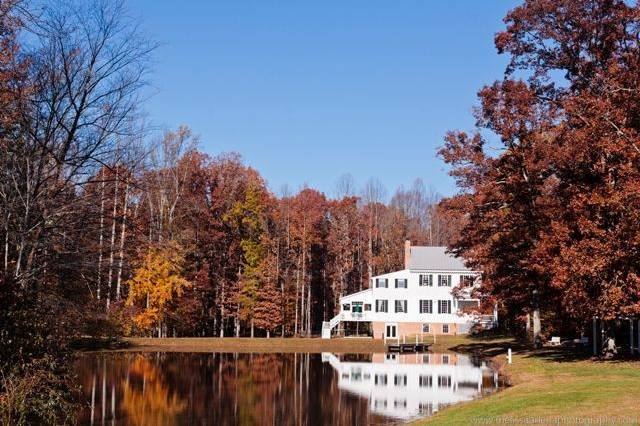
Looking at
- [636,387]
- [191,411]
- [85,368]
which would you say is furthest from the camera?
[85,368]

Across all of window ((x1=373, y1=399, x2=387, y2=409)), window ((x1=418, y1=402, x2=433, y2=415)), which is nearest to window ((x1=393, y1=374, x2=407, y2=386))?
window ((x1=373, y1=399, x2=387, y2=409))

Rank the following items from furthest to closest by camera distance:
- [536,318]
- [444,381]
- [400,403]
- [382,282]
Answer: [382,282], [536,318], [444,381], [400,403]

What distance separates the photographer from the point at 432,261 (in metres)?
66.7

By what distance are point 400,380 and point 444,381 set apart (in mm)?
2334

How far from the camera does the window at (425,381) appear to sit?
1236 inches

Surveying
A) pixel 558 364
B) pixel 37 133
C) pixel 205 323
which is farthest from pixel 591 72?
pixel 205 323

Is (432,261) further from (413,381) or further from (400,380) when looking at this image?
(413,381)

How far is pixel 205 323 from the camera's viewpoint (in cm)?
6712

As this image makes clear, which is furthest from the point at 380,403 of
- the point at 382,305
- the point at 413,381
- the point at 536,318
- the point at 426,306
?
the point at 426,306

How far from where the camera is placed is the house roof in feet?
216

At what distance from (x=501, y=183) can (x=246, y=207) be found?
33.4 m

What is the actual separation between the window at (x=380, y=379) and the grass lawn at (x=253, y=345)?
19.7 m

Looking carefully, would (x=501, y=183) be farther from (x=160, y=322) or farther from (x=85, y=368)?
(x=160, y=322)

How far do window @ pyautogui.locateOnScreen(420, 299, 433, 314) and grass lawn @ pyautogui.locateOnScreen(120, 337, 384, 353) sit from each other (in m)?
6.78
